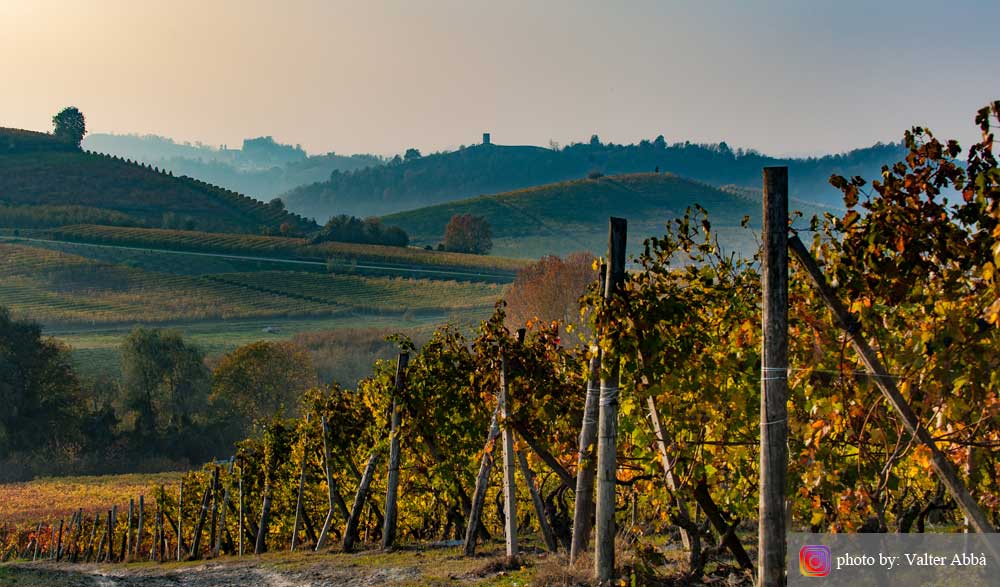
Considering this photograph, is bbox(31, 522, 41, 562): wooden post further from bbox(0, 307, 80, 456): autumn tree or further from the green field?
the green field

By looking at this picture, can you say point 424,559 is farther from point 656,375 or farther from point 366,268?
point 366,268

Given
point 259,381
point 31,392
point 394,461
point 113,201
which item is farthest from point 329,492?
point 113,201

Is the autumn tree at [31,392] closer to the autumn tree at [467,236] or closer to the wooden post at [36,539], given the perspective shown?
the wooden post at [36,539]

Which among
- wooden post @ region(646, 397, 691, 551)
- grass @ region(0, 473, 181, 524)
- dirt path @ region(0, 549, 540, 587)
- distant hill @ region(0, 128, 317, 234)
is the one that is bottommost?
grass @ region(0, 473, 181, 524)

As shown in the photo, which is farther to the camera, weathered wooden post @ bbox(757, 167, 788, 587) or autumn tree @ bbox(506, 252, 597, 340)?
autumn tree @ bbox(506, 252, 597, 340)

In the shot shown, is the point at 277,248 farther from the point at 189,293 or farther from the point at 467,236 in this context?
the point at 467,236

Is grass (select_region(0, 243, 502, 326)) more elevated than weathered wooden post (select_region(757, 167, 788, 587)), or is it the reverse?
weathered wooden post (select_region(757, 167, 788, 587))

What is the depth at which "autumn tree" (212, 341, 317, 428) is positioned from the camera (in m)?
75.4

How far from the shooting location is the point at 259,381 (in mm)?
76688

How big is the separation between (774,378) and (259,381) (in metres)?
71.9

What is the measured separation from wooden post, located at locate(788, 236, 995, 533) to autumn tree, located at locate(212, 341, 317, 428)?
68.6 m

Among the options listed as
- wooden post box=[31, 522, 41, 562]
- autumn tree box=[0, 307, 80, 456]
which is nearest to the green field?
autumn tree box=[0, 307, 80, 456]

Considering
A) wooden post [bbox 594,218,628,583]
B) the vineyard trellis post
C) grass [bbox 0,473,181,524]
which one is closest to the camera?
wooden post [bbox 594,218,628,583]

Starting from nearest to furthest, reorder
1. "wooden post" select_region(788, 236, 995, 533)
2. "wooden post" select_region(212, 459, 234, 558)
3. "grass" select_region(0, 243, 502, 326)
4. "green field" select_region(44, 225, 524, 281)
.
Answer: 1. "wooden post" select_region(788, 236, 995, 533)
2. "wooden post" select_region(212, 459, 234, 558)
3. "grass" select_region(0, 243, 502, 326)
4. "green field" select_region(44, 225, 524, 281)
